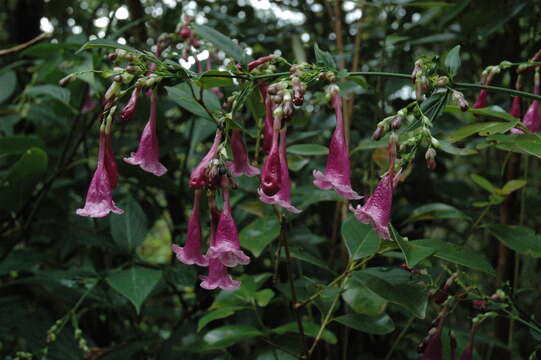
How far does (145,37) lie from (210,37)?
4.31ft

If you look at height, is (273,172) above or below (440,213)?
above

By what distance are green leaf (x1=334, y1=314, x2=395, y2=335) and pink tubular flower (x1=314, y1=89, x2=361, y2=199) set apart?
0.38 m

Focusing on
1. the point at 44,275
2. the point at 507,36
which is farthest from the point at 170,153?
the point at 507,36

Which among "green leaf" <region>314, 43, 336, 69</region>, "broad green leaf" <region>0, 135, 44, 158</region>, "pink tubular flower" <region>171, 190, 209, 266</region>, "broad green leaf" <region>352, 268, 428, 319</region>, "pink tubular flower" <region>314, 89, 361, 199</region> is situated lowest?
"broad green leaf" <region>352, 268, 428, 319</region>

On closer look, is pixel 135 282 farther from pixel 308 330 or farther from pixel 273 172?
pixel 273 172

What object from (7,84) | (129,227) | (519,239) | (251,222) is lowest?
(251,222)

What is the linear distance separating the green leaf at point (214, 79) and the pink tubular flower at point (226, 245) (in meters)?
0.23

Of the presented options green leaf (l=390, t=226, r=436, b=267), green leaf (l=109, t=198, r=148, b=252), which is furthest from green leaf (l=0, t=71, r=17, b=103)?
green leaf (l=390, t=226, r=436, b=267)

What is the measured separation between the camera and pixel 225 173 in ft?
3.19

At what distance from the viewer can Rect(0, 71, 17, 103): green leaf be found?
6.81 ft

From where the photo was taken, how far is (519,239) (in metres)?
1.29

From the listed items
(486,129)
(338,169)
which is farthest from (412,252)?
(486,129)

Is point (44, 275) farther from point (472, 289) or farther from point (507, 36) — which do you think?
point (507, 36)

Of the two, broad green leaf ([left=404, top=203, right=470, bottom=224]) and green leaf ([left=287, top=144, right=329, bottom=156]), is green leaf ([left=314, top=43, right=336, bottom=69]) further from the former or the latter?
broad green leaf ([left=404, top=203, right=470, bottom=224])
